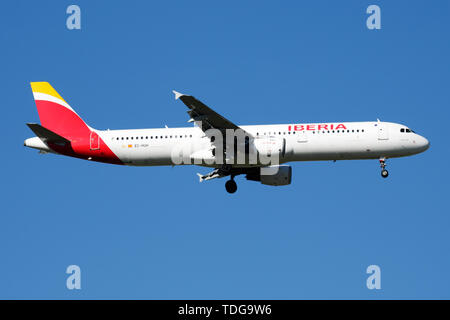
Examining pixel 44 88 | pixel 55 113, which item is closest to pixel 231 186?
pixel 55 113

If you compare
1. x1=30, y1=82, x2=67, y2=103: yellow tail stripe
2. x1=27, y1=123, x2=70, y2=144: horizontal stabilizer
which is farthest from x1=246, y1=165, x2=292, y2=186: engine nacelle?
x1=30, y1=82, x2=67, y2=103: yellow tail stripe

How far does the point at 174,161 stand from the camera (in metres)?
55.4

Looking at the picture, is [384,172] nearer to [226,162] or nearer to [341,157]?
[341,157]

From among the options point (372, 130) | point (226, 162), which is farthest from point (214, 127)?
point (372, 130)

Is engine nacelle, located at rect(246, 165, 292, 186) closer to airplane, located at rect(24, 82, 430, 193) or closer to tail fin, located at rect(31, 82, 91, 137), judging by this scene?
airplane, located at rect(24, 82, 430, 193)

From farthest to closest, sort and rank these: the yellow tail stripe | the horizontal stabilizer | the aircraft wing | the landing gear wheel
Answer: the yellow tail stripe
the landing gear wheel
the horizontal stabilizer
the aircraft wing

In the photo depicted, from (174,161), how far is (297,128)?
8.89 m

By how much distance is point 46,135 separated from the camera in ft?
182

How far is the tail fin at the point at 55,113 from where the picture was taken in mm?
57625

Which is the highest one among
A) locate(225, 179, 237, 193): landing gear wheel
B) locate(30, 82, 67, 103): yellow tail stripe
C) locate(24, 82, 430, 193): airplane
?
locate(30, 82, 67, 103): yellow tail stripe

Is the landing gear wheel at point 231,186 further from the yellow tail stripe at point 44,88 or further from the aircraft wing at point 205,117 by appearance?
the yellow tail stripe at point 44,88

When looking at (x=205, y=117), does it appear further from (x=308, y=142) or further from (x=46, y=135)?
(x=46, y=135)

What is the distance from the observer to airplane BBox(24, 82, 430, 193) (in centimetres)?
5366

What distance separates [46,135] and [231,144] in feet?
42.8
